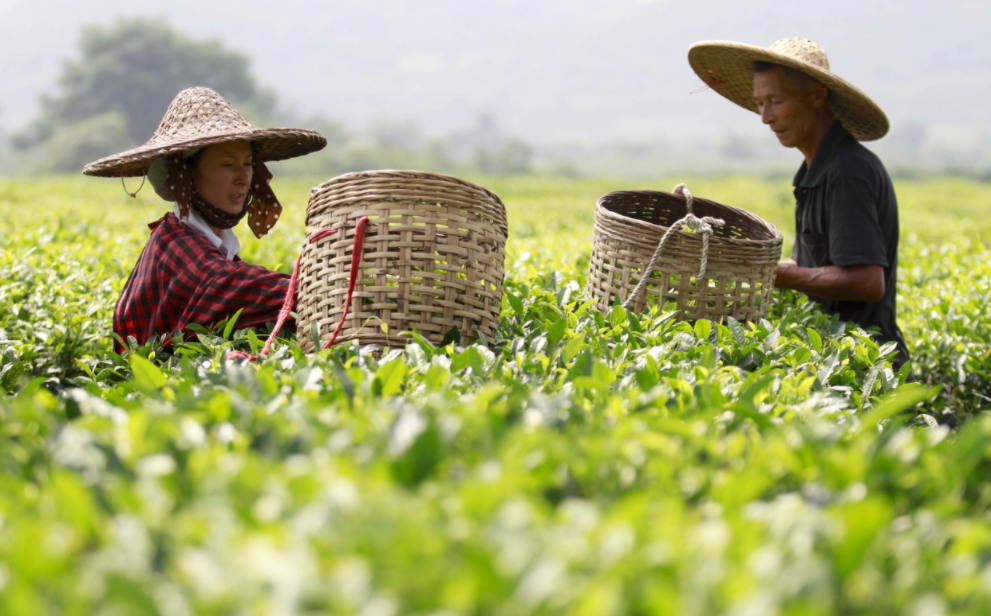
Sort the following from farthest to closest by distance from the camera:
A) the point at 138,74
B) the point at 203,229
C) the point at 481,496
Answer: the point at 138,74, the point at 203,229, the point at 481,496

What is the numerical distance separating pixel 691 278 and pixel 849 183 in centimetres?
105

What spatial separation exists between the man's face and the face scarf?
79.6 inches

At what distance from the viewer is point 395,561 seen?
0.71 m

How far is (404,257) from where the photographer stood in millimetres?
1997

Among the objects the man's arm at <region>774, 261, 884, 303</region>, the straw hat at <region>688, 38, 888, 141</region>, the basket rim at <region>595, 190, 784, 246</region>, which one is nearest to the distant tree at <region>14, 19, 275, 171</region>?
the straw hat at <region>688, 38, 888, 141</region>

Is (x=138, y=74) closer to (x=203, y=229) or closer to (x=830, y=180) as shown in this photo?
(x=203, y=229)

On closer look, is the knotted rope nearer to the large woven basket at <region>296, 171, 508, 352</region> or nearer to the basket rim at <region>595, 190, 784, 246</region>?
the basket rim at <region>595, 190, 784, 246</region>

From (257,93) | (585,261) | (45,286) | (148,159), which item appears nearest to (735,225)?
(585,261)

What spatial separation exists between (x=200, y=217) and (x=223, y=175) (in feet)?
0.55

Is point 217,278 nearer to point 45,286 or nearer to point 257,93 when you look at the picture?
point 45,286

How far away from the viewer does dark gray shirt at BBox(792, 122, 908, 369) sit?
3.00m

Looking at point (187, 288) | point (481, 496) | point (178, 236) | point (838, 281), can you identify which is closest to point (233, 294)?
point (187, 288)

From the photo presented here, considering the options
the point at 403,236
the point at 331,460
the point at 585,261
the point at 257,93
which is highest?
the point at 257,93

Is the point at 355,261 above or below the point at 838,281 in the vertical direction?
above
